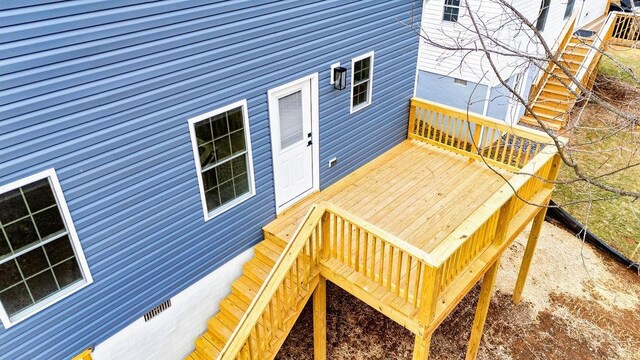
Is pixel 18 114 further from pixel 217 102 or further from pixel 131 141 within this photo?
pixel 217 102

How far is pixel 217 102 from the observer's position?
5.10 meters

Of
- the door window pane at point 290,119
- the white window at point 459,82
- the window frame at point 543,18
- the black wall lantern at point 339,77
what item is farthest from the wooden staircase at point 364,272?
the window frame at point 543,18

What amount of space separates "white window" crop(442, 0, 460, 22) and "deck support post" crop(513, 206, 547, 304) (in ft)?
20.4

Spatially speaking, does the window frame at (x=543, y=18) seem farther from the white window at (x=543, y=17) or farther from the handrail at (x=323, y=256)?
the handrail at (x=323, y=256)

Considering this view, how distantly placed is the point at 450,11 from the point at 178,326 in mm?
10087

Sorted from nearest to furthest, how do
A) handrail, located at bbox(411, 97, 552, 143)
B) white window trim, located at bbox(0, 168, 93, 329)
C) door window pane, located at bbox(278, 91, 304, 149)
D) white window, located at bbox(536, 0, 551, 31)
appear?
white window trim, located at bbox(0, 168, 93, 329)
door window pane, located at bbox(278, 91, 304, 149)
handrail, located at bbox(411, 97, 552, 143)
white window, located at bbox(536, 0, 551, 31)

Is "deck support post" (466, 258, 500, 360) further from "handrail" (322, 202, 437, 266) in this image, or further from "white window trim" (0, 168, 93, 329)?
"white window trim" (0, 168, 93, 329)

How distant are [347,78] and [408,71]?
192cm

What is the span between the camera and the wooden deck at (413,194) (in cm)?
642

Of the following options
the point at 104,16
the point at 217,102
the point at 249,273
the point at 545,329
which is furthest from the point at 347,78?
the point at 545,329

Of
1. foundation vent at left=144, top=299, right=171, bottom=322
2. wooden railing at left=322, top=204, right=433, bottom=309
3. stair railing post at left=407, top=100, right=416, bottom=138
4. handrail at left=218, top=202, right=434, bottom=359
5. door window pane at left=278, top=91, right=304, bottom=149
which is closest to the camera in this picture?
wooden railing at left=322, top=204, right=433, bottom=309

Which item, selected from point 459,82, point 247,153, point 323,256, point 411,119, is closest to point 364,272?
point 323,256

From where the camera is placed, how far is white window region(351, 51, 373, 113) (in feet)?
23.2

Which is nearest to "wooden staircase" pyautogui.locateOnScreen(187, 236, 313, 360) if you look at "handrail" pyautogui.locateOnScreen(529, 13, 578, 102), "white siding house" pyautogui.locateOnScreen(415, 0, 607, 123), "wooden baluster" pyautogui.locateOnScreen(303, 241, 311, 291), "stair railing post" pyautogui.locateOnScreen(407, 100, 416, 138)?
"wooden baluster" pyautogui.locateOnScreen(303, 241, 311, 291)
